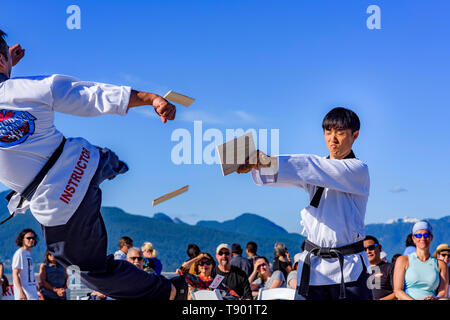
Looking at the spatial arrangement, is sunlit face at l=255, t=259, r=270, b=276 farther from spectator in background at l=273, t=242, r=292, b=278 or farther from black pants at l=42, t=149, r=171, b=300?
black pants at l=42, t=149, r=171, b=300

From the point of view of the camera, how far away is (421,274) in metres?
5.72

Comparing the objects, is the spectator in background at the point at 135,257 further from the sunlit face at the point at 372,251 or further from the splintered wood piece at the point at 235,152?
the splintered wood piece at the point at 235,152

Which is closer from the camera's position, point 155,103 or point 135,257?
point 155,103

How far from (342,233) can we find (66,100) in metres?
1.84

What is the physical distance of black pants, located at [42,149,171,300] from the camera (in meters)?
3.03

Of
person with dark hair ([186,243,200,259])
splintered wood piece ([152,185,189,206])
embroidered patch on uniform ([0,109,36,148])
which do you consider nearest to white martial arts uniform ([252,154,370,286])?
splintered wood piece ([152,185,189,206])

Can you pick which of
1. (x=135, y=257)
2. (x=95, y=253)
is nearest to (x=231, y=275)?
(x=135, y=257)

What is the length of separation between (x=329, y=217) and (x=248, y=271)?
5948 millimetres

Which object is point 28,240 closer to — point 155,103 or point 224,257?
point 224,257
